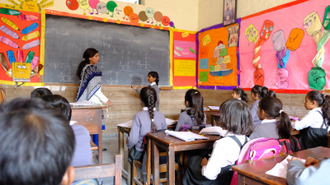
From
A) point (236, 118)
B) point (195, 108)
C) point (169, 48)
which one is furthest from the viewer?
point (169, 48)

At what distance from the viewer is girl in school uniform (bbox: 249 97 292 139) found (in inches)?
72.0

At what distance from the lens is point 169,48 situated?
5086 millimetres

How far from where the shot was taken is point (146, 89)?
225cm

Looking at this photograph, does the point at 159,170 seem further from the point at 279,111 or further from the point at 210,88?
the point at 210,88

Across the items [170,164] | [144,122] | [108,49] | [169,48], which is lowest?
[170,164]

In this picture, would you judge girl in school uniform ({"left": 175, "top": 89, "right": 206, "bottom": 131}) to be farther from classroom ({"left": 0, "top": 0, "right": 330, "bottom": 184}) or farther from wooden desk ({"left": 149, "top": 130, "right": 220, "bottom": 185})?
classroom ({"left": 0, "top": 0, "right": 330, "bottom": 184})

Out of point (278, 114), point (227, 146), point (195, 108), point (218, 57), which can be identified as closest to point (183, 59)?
point (218, 57)

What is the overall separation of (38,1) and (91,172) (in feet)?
12.7

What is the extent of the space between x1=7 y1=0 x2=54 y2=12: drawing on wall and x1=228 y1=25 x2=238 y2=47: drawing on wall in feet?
10.5

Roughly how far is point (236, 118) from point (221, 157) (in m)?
0.28

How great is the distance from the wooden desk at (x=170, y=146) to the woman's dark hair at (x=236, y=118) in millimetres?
322

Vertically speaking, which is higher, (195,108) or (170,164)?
(195,108)

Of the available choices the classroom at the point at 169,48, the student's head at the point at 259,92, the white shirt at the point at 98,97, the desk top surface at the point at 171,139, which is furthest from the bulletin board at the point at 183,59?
the desk top surface at the point at 171,139

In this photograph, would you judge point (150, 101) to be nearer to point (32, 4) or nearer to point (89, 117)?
point (89, 117)
